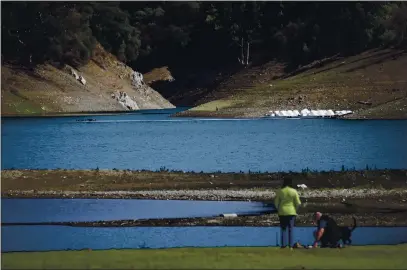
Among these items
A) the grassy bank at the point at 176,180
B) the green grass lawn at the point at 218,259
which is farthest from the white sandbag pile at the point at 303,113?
the green grass lawn at the point at 218,259

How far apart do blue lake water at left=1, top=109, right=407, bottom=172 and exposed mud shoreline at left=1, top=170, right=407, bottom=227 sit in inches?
297

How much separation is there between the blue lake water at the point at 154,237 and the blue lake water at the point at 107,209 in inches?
131

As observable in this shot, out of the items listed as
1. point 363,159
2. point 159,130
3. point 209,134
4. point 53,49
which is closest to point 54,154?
point 363,159

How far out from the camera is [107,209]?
163 ft

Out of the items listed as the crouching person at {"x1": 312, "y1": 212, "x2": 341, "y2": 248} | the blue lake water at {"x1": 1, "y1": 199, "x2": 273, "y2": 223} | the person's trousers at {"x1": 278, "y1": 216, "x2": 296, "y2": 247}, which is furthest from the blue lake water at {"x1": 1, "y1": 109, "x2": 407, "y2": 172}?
the crouching person at {"x1": 312, "y1": 212, "x2": 341, "y2": 248}

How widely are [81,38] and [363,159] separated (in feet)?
400

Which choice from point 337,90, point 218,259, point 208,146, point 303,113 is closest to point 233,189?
point 218,259

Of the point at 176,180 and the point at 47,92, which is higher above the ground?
the point at 176,180

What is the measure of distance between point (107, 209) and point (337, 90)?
120377 millimetres

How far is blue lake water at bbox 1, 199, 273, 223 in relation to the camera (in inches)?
1826

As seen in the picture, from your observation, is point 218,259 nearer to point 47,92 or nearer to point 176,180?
point 176,180

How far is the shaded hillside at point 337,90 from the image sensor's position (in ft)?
518

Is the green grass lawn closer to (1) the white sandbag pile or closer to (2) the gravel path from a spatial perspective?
(2) the gravel path

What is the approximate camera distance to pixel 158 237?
131 ft
